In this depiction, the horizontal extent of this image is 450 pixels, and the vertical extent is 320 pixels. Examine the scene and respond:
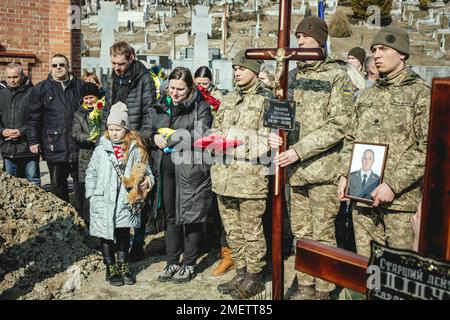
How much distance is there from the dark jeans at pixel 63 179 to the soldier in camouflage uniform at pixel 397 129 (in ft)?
Result: 11.4

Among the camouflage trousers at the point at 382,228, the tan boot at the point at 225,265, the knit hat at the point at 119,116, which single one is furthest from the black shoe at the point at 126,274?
the camouflage trousers at the point at 382,228

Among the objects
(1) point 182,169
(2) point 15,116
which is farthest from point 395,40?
(2) point 15,116

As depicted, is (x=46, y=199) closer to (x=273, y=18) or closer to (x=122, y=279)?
(x=122, y=279)

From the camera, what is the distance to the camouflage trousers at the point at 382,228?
3164mm

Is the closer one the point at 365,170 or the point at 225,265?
the point at 365,170

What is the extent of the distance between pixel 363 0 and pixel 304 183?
160 ft

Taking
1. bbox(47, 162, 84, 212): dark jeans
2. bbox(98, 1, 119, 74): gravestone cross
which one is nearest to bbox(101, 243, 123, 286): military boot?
bbox(47, 162, 84, 212): dark jeans

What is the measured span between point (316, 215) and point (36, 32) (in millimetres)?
8097

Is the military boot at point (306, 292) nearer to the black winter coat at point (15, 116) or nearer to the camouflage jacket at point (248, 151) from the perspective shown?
the camouflage jacket at point (248, 151)

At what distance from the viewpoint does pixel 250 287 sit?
13.0 feet

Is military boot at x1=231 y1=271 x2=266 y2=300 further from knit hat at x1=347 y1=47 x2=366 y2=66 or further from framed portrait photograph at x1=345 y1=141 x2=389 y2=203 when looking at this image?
knit hat at x1=347 y1=47 x2=366 y2=66

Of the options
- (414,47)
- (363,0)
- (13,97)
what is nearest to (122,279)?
(13,97)

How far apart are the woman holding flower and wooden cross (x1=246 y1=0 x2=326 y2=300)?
2.28 m

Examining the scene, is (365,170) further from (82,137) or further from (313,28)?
(82,137)
